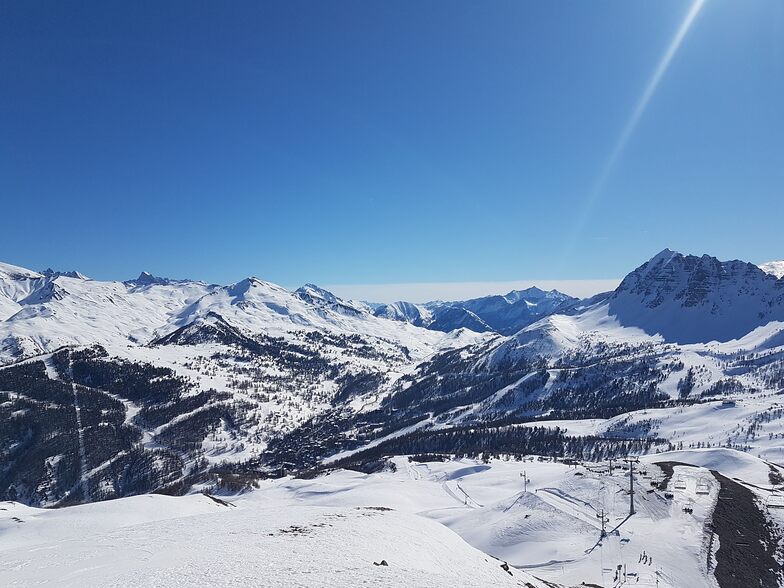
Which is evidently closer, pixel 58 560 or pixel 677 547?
pixel 58 560

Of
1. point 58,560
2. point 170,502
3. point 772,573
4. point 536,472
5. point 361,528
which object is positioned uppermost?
point 58,560

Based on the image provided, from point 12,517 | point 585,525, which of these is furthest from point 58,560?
point 585,525

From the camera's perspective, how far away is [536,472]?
125125 mm

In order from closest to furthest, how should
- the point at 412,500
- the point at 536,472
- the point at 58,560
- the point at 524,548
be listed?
1. the point at 58,560
2. the point at 524,548
3. the point at 412,500
4. the point at 536,472

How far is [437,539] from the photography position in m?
40.7

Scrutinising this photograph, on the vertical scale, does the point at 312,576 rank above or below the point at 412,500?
above

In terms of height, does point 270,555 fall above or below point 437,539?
above

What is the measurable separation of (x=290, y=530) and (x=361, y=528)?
647 centimetres

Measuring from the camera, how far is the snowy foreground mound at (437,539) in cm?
2759

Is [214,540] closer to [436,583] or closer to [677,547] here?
[436,583]

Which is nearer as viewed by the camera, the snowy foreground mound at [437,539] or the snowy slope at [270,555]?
the snowy slope at [270,555]

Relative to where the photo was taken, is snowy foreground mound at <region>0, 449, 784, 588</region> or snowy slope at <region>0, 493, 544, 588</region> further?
snowy foreground mound at <region>0, 449, 784, 588</region>

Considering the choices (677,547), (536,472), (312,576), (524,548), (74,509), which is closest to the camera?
(312,576)

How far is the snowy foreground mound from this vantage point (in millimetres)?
27594
